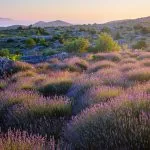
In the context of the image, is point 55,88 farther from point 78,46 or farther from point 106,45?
point 78,46

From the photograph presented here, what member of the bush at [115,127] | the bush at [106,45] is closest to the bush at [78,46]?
the bush at [106,45]

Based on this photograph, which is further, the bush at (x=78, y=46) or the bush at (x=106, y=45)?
the bush at (x=78, y=46)

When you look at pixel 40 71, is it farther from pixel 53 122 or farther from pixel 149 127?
pixel 149 127

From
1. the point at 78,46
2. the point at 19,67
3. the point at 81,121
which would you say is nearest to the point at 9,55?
the point at 78,46

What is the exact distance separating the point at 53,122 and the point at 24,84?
509cm

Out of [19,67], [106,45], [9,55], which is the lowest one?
[9,55]

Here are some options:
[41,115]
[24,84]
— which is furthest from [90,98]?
[24,84]

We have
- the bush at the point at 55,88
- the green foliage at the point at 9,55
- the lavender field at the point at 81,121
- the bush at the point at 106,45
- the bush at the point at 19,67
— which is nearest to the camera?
the lavender field at the point at 81,121

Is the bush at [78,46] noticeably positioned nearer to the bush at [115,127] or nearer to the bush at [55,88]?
the bush at [55,88]

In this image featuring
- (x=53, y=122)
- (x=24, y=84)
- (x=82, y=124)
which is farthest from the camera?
(x=24, y=84)

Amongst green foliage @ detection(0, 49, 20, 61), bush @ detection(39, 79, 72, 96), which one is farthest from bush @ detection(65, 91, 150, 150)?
green foliage @ detection(0, 49, 20, 61)

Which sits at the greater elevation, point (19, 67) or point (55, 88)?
point (55, 88)

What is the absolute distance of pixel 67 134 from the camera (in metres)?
5.35

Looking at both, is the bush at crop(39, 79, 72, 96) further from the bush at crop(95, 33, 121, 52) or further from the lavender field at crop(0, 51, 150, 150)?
the bush at crop(95, 33, 121, 52)
